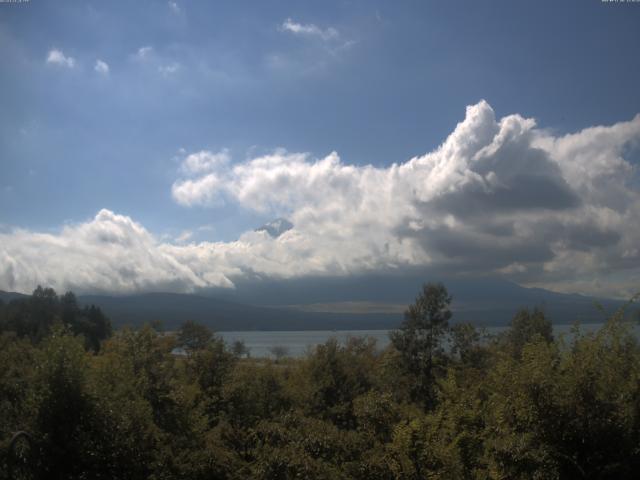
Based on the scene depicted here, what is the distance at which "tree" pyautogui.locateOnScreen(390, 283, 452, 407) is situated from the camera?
34.2 metres

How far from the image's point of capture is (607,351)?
44.0 feet

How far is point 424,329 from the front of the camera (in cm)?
3450

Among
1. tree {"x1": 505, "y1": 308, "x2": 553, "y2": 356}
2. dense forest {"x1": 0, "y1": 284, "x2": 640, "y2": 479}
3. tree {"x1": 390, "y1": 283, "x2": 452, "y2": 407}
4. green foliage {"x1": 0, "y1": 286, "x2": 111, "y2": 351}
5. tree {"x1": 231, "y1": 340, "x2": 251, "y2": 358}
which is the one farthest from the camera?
green foliage {"x1": 0, "y1": 286, "x2": 111, "y2": 351}

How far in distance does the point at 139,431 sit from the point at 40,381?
286 centimetres

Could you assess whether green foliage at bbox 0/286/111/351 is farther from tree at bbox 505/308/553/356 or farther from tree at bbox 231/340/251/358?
tree at bbox 505/308/553/356

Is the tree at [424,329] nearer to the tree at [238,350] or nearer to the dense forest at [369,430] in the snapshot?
the tree at [238,350]

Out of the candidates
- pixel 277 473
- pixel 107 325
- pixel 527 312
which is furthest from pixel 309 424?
pixel 107 325

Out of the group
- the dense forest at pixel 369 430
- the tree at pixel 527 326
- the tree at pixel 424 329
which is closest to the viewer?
the dense forest at pixel 369 430

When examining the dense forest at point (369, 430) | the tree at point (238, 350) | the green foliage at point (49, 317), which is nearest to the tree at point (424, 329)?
the tree at point (238, 350)

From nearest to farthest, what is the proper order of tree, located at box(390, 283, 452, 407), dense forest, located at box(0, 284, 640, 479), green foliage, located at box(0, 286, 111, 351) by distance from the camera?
1. dense forest, located at box(0, 284, 640, 479)
2. tree, located at box(390, 283, 452, 407)
3. green foliage, located at box(0, 286, 111, 351)

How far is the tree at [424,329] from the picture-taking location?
3419 centimetres

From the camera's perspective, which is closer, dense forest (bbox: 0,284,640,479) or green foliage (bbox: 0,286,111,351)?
dense forest (bbox: 0,284,640,479)

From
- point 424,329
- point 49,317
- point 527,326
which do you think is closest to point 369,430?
point 424,329

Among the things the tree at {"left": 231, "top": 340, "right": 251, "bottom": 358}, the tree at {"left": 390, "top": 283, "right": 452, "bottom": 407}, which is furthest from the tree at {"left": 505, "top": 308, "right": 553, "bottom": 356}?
the tree at {"left": 231, "top": 340, "right": 251, "bottom": 358}
